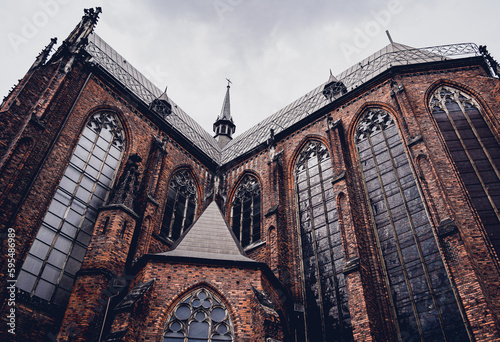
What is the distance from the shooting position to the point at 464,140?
1322cm

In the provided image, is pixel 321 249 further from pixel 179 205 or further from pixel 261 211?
pixel 179 205

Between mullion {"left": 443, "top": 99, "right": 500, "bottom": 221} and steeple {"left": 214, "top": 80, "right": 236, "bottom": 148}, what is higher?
steeple {"left": 214, "top": 80, "right": 236, "bottom": 148}

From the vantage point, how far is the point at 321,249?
13.8 m

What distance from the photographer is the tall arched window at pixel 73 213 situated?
11.2 metres

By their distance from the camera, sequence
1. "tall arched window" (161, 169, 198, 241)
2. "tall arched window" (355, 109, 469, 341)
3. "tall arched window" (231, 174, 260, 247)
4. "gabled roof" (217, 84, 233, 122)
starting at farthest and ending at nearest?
"gabled roof" (217, 84, 233, 122) < "tall arched window" (231, 174, 260, 247) < "tall arched window" (161, 169, 198, 241) < "tall arched window" (355, 109, 469, 341)

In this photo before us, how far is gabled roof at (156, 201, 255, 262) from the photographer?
37.2 ft

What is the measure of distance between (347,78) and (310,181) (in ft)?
20.0

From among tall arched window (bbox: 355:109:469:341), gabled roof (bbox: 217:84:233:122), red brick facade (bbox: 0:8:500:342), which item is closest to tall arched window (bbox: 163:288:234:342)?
red brick facade (bbox: 0:8:500:342)

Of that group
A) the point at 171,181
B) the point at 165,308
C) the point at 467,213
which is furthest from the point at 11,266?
the point at 467,213

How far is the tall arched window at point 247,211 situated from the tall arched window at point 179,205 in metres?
1.92

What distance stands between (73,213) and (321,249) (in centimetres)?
816

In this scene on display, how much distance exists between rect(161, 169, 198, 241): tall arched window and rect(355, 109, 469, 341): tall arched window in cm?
757

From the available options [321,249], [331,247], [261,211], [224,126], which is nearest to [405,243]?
[331,247]

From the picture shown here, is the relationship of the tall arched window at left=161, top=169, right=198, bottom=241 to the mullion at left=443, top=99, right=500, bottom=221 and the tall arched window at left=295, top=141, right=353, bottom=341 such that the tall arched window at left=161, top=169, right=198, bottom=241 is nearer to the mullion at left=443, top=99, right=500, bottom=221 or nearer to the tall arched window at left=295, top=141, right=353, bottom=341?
the tall arched window at left=295, top=141, right=353, bottom=341
